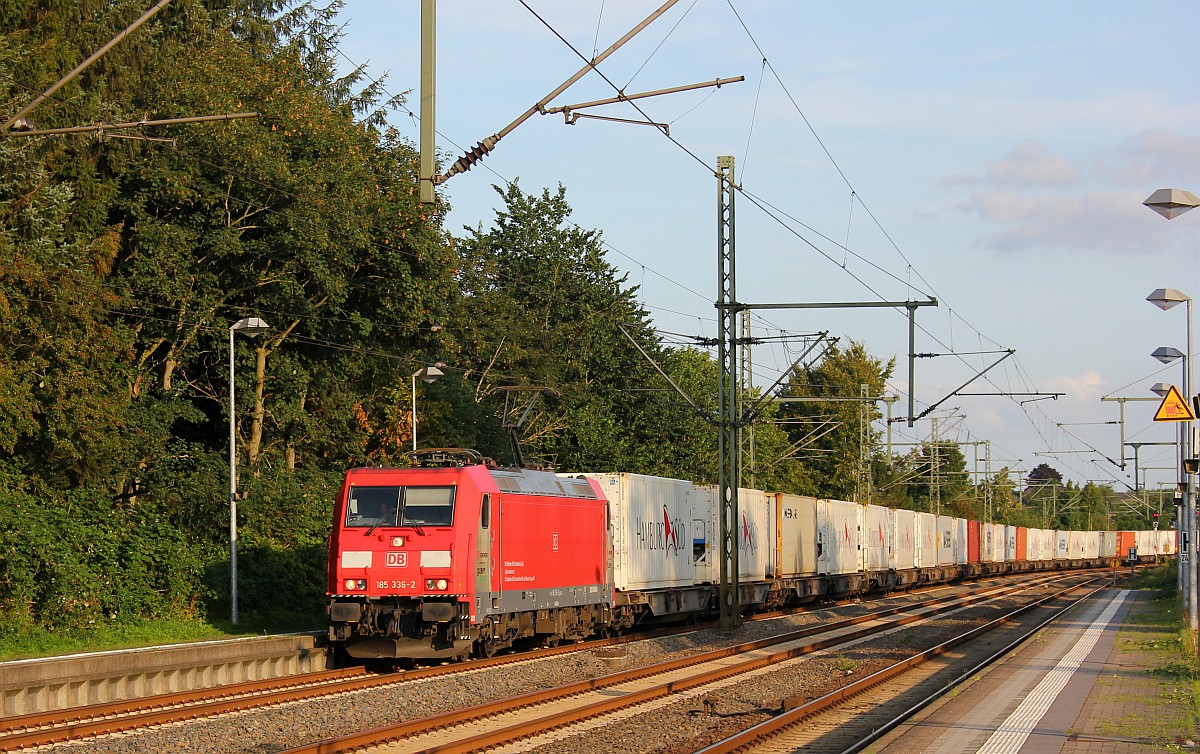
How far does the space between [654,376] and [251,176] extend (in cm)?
2815

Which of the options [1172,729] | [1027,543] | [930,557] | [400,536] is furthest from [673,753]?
[1027,543]

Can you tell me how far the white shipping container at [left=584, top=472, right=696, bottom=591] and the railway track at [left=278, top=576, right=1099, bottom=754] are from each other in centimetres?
336

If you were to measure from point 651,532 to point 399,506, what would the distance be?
31.8 feet

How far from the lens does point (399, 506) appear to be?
71.2 ft

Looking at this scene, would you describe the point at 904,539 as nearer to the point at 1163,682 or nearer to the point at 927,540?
the point at 927,540

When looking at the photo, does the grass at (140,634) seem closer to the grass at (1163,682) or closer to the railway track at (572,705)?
the railway track at (572,705)

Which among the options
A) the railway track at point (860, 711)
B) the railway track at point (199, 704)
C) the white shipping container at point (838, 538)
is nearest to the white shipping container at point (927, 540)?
the white shipping container at point (838, 538)

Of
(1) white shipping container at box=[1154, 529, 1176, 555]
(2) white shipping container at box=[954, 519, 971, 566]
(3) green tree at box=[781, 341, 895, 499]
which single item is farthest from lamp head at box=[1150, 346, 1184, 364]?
(1) white shipping container at box=[1154, 529, 1176, 555]

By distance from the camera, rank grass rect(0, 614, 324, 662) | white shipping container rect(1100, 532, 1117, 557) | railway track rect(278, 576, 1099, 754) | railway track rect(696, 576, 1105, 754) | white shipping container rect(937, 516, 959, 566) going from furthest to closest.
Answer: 1. white shipping container rect(1100, 532, 1117, 557)
2. white shipping container rect(937, 516, 959, 566)
3. grass rect(0, 614, 324, 662)
4. railway track rect(696, 576, 1105, 754)
5. railway track rect(278, 576, 1099, 754)

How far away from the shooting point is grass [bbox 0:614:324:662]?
22.1 meters

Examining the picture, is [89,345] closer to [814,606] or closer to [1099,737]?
[1099,737]

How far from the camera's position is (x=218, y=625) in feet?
89.0

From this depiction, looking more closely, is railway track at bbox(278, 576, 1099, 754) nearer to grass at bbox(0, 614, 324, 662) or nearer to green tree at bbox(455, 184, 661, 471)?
grass at bbox(0, 614, 324, 662)

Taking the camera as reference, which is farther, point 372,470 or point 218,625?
point 218,625
